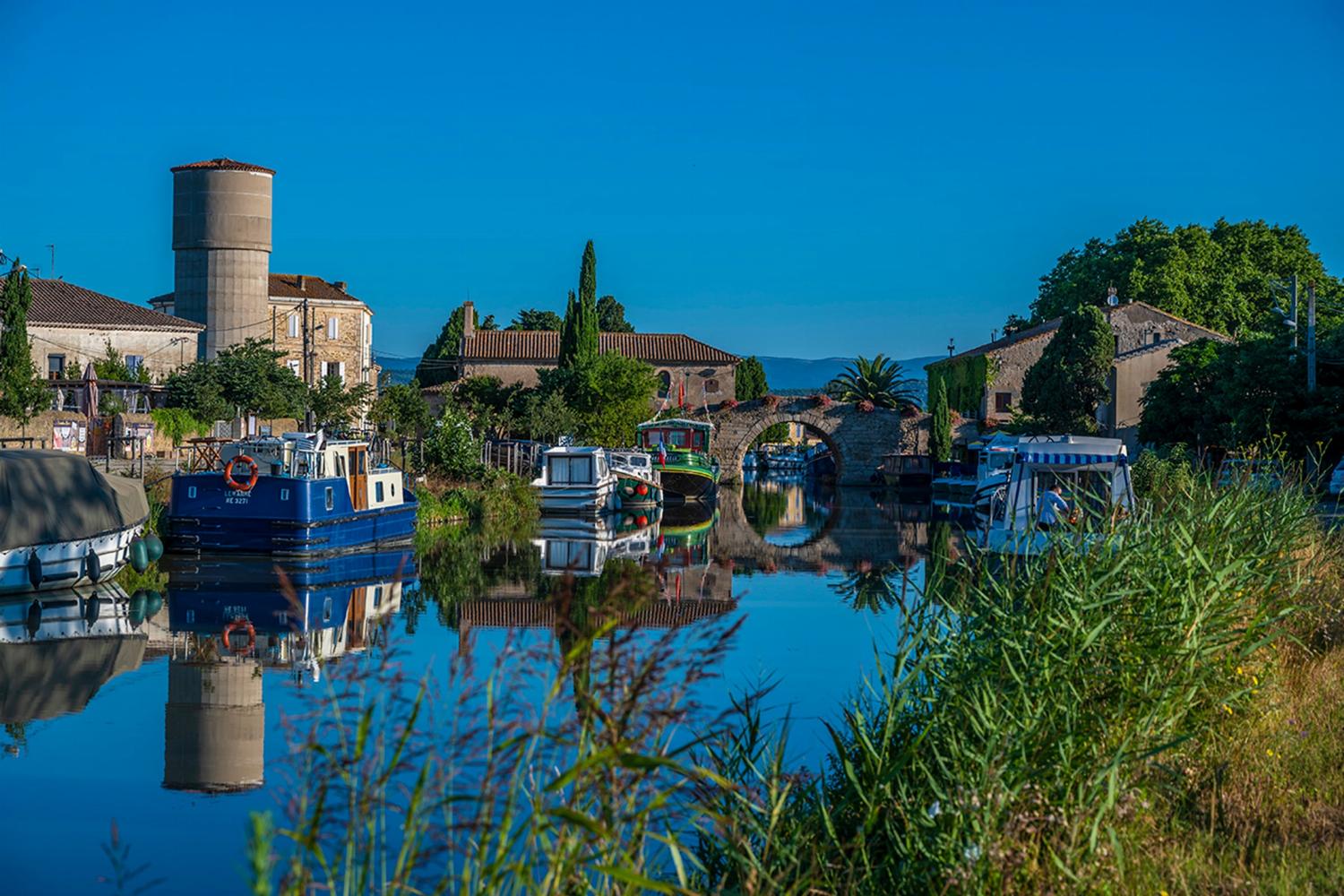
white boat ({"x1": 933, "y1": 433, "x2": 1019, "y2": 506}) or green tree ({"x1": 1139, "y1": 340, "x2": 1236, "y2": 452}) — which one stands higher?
green tree ({"x1": 1139, "y1": 340, "x2": 1236, "y2": 452})

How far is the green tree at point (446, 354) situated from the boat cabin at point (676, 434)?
16848 millimetres

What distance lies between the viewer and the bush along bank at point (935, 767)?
474 centimetres

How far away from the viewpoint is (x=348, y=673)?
454cm

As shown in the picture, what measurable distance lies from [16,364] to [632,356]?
3764 centimetres

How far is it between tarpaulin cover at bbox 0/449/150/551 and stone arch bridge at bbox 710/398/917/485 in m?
36.8

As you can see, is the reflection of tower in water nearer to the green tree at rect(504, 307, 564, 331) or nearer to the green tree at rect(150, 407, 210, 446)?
the green tree at rect(150, 407, 210, 446)

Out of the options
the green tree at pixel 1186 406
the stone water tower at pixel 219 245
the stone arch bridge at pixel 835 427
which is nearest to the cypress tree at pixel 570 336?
the stone arch bridge at pixel 835 427

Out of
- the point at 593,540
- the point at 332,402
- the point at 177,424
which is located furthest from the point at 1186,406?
the point at 177,424

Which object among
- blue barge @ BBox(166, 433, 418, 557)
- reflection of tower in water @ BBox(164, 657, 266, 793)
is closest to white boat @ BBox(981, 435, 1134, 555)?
blue barge @ BBox(166, 433, 418, 557)

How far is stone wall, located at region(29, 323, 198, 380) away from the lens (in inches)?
1687

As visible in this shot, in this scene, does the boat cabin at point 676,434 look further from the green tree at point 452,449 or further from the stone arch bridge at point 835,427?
the green tree at point 452,449

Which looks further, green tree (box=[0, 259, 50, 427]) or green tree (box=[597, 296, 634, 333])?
green tree (box=[597, 296, 634, 333])

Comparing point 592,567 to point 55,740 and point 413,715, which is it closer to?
point 55,740

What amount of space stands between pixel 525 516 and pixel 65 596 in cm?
1727
